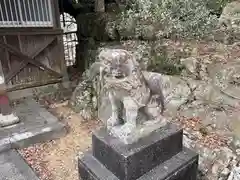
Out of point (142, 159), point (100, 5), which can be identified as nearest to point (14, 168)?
point (142, 159)

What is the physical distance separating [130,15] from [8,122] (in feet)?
12.6

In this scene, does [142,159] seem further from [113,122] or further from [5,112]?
[5,112]

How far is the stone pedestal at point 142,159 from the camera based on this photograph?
292 cm

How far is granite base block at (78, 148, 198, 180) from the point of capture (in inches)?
119

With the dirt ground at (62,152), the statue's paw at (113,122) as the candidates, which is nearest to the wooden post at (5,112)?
the dirt ground at (62,152)

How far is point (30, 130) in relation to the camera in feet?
17.5

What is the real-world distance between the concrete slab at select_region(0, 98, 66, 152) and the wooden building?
1303mm

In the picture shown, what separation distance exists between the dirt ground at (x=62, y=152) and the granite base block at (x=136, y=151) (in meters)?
1.45

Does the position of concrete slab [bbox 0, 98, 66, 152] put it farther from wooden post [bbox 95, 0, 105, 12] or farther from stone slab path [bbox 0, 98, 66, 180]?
wooden post [bbox 95, 0, 105, 12]

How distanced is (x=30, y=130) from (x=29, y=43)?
8.86 ft

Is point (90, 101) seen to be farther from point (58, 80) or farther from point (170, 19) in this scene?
point (170, 19)

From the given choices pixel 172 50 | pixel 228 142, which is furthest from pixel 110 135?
pixel 172 50

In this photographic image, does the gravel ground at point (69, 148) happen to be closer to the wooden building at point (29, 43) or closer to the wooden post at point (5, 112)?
the wooden post at point (5, 112)

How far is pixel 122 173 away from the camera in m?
2.92
